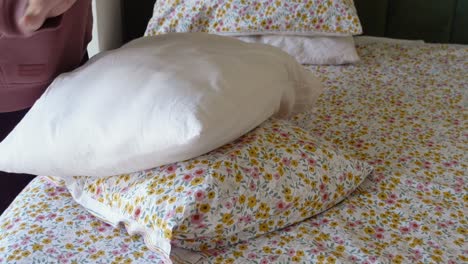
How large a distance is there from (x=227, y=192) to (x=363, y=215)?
277mm

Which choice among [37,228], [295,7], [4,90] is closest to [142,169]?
[37,228]

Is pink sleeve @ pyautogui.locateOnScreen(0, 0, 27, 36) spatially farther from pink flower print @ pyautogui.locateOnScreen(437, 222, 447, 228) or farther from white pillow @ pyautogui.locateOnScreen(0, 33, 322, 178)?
pink flower print @ pyautogui.locateOnScreen(437, 222, 447, 228)

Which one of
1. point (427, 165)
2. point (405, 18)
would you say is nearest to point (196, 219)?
point (427, 165)

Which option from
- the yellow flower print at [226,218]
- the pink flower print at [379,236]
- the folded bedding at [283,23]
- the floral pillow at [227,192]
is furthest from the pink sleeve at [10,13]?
the folded bedding at [283,23]

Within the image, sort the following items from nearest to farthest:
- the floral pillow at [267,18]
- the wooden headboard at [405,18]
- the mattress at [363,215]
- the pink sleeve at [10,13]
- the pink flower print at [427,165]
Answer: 1. the pink sleeve at [10,13]
2. the mattress at [363,215]
3. the pink flower print at [427,165]
4. the floral pillow at [267,18]
5. the wooden headboard at [405,18]

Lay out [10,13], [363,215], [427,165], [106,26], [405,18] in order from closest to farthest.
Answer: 1. [10,13]
2. [363,215]
3. [427,165]
4. [106,26]
5. [405,18]

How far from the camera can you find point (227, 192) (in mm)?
786

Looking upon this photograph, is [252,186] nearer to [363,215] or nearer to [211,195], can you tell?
[211,195]

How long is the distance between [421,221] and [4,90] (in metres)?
0.79

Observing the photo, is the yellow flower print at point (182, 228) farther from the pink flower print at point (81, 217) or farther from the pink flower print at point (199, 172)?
the pink flower print at point (81, 217)

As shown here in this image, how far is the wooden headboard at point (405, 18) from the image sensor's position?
2.06m

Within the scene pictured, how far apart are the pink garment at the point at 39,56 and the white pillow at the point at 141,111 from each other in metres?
0.05

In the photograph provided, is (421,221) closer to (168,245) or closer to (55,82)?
(168,245)

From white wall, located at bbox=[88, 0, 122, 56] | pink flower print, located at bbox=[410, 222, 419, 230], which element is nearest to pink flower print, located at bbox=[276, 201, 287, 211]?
pink flower print, located at bbox=[410, 222, 419, 230]
